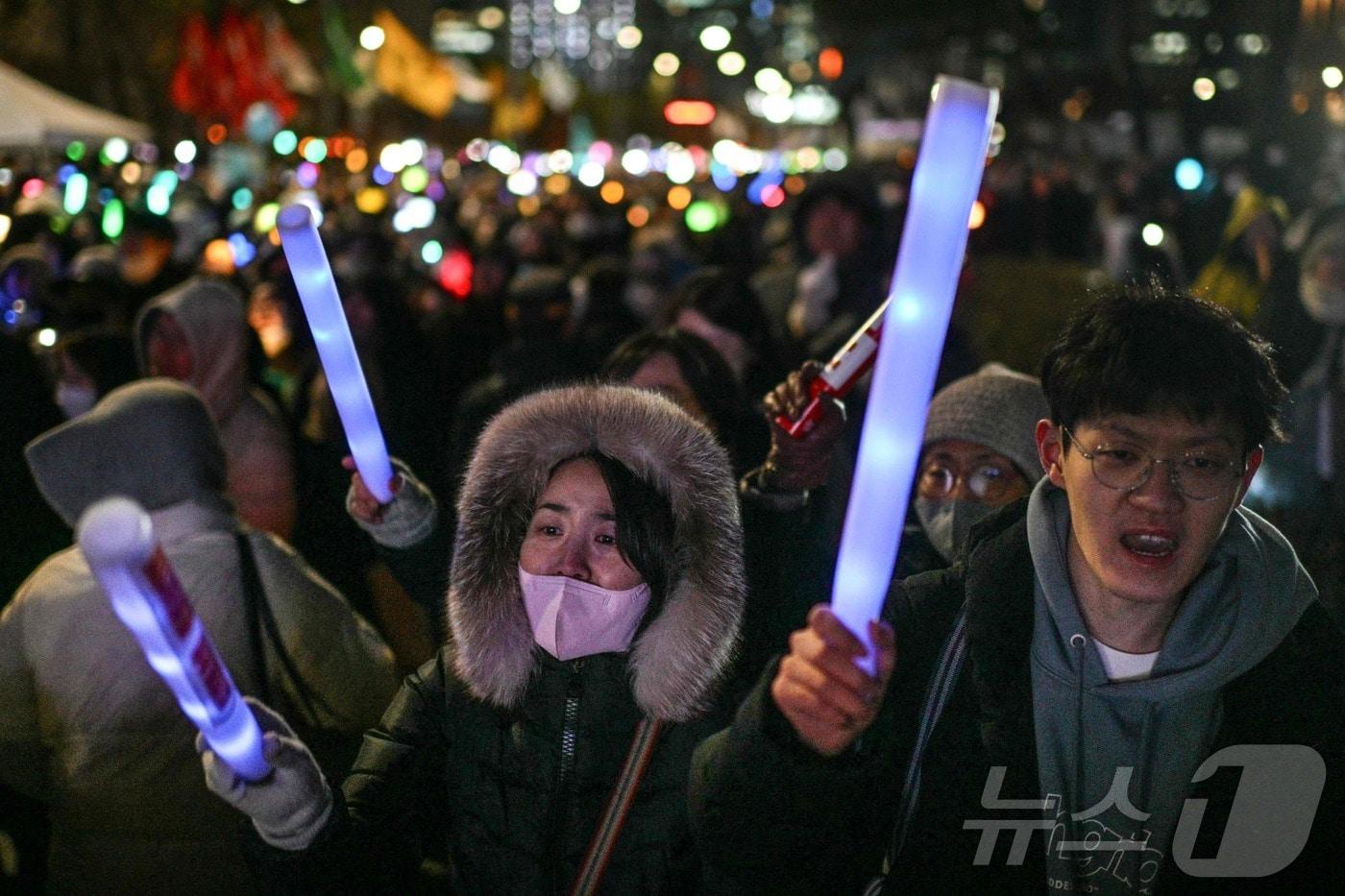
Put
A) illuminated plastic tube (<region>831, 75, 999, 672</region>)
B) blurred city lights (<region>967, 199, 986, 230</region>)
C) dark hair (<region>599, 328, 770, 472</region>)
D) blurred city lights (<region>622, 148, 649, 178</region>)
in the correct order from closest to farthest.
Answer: illuminated plastic tube (<region>831, 75, 999, 672</region>) < blurred city lights (<region>967, 199, 986, 230</region>) < dark hair (<region>599, 328, 770, 472</region>) < blurred city lights (<region>622, 148, 649, 178</region>)

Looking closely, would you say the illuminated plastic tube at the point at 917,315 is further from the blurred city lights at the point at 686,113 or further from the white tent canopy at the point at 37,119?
the blurred city lights at the point at 686,113

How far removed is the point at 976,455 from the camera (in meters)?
3.99

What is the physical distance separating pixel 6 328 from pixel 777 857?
18.1 ft

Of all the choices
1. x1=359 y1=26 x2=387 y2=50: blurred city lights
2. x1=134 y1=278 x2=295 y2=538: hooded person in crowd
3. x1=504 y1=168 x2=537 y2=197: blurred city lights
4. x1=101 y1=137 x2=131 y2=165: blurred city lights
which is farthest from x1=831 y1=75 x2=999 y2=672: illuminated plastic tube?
x1=359 y1=26 x2=387 y2=50: blurred city lights

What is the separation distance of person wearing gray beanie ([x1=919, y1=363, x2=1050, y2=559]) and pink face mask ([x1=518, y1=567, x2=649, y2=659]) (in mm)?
1132

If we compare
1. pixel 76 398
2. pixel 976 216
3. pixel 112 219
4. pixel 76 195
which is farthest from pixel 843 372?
pixel 76 195

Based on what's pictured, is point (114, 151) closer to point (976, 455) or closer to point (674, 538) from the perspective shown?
point (976, 455)

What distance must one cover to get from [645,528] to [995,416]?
1.27m

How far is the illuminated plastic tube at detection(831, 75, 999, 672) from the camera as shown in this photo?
5.32 ft

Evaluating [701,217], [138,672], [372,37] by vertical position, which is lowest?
[138,672]

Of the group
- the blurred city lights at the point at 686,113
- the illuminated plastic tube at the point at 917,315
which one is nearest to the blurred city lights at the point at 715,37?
the blurred city lights at the point at 686,113

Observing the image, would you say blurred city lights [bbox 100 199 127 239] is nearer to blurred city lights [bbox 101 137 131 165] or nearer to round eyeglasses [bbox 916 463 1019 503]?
blurred city lights [bbox 101 137 131 165]

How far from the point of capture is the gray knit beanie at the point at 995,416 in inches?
155

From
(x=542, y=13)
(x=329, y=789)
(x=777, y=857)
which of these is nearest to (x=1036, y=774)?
(x=777, y=857)
